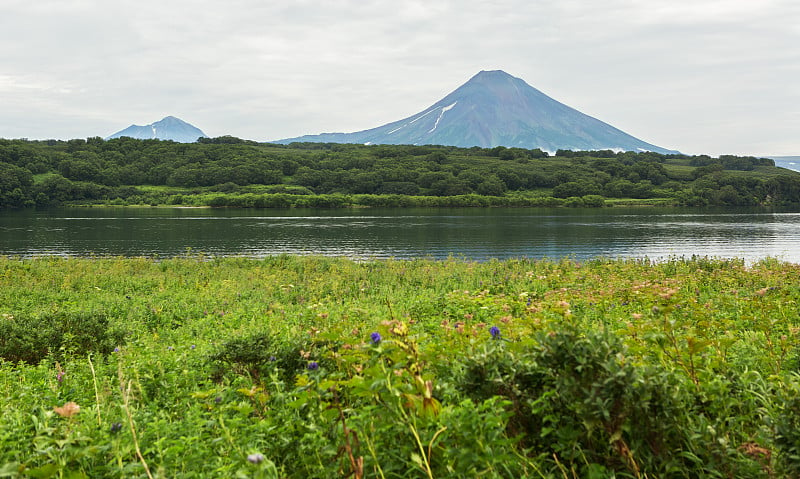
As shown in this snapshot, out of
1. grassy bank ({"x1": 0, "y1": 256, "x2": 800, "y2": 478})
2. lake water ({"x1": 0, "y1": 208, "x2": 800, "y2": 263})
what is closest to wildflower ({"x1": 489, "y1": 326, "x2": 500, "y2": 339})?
grassy bank ({"x1": 0, "y1": 256, "x2": 800, "y2": 478})

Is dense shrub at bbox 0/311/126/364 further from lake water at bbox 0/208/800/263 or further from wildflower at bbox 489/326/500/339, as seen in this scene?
lake water at bbox 0/208/800/263

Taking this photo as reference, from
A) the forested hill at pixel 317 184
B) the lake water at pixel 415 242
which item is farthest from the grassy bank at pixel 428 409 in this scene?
the forested hill at pixel 317 184

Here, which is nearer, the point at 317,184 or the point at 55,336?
the point at 55,336

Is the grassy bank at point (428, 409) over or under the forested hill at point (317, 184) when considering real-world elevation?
under

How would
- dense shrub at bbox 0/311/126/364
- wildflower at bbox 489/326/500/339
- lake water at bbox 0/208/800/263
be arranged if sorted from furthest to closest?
lake water at bbox 0/208/800/263 → dense shrub at bbox 0/311/126/364 → wildflower at bbox 489/326/500/339

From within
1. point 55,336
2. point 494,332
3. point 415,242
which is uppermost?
point 494,332

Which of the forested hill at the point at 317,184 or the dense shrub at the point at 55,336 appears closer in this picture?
the dense shrub at the point at 55,336

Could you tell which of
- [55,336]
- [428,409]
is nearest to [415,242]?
[55,336]

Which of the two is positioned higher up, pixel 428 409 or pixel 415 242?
pixel 428 409

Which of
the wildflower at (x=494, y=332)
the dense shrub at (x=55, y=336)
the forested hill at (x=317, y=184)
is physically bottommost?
the dense shrub at (x=55, y=336)

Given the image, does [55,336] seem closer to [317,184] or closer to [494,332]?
[494,332]

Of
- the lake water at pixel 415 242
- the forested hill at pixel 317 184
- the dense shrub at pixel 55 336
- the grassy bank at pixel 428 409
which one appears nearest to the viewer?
the grassy bank at pixel 428 409

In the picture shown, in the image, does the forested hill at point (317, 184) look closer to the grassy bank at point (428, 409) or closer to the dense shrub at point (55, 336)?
the dense shrub at point (55, 336)

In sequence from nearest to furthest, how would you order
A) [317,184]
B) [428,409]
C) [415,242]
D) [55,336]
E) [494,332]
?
[428,409] < [494,332] < [55,336] < [415,242] < [317,184]
